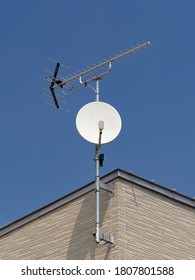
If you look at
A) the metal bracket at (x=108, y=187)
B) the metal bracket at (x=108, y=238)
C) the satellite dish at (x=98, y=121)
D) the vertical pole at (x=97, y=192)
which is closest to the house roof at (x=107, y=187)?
the metal bracket at (x=108, y=187)

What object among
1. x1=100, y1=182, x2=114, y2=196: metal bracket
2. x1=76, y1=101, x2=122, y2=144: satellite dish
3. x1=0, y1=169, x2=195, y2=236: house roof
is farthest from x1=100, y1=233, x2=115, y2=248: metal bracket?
x1=76, y1=101, x2=122, y2=144: satellite dish

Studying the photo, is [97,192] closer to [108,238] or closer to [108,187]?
[108,187]

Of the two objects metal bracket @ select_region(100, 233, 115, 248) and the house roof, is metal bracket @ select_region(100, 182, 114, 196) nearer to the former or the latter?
the house roof

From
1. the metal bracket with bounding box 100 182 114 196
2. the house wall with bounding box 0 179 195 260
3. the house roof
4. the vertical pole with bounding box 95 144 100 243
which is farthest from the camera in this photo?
the house roof

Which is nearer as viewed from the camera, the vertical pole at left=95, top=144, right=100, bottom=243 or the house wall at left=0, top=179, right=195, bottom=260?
the vertical pole at left=95, top=144, right=100, bottom=243

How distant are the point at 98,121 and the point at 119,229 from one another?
2.86 m

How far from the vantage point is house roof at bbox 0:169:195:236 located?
1977cm

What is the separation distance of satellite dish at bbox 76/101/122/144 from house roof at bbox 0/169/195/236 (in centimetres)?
93

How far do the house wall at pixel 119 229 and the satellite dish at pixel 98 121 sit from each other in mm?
1221

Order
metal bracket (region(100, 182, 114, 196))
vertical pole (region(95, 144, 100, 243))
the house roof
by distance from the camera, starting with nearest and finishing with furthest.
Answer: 1. vertical pole (region(95, 144, 100, 243))
2. metal bracket (region(100, 182, 114, 196))
3. the house roof

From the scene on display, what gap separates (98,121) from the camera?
1988cm

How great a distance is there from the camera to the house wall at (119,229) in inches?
744

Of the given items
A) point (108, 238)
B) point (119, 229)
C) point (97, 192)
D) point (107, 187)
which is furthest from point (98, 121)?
point (108, 238)

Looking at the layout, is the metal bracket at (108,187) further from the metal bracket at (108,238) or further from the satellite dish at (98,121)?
the metal bracket at (108,238)
